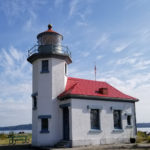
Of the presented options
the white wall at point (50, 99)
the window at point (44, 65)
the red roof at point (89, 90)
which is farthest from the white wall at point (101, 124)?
the window at point (44, 65)

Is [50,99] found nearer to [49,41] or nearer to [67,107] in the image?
[67,107]

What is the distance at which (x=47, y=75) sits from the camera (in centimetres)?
1895

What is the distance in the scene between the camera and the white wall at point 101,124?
17.5 meters

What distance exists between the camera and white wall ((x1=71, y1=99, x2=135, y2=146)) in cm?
1755

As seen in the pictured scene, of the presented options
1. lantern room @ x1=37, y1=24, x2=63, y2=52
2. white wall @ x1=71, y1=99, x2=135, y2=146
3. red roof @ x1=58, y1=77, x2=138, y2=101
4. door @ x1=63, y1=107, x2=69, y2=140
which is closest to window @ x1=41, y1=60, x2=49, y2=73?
lantern room @ x1=37, y1=24, x2=63, y2=52

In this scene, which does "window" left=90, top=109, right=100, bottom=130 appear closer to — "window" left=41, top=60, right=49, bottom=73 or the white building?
the white building

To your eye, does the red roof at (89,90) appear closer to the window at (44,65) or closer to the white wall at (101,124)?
the white wall at (101,124)

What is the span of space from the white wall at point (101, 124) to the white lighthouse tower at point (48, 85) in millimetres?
1653

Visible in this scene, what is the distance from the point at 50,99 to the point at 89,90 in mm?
3285

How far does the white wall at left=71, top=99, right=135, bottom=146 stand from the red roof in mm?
521

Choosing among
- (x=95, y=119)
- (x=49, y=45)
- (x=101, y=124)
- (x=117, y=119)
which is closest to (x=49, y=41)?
(x=49, y=45)

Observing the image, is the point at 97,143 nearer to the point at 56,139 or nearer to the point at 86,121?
the point at 86,121

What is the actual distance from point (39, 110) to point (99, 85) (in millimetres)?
6130

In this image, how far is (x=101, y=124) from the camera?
18922 mm
